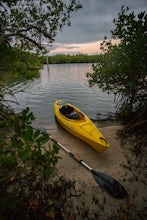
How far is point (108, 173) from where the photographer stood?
12.4ft

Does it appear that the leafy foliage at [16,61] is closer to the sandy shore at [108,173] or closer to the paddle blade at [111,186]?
the sandy shore at [108,173]

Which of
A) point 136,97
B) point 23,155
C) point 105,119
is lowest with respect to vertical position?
point 105,119

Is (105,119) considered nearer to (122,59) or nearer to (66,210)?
(122,59)

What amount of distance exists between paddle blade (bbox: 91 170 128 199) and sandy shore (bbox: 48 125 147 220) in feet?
0.28

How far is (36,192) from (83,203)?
1023mm

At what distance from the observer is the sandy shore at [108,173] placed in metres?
2.80

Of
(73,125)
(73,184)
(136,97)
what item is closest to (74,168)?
(73,184)

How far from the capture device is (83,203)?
2.88m

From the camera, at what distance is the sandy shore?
280cm

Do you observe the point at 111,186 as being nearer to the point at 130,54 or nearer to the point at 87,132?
the point at 87,132

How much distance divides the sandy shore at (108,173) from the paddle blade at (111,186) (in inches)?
3.3

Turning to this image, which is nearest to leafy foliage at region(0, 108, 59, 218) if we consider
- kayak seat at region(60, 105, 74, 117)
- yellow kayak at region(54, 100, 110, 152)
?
yellow kayak at region(54, 100, 110, 152)

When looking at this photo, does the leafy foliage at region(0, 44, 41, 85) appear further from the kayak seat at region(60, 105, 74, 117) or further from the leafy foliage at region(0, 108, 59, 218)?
the leafy foliage at region(0, 108, 59, 218)

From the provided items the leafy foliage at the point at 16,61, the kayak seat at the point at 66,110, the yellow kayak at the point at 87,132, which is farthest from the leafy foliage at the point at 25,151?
the kayak seat at the point at 66,110
